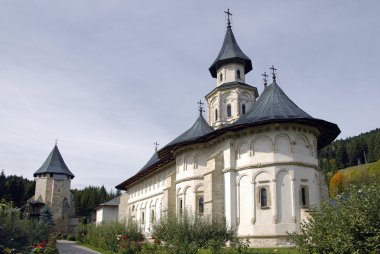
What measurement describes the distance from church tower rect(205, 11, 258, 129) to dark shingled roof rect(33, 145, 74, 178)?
3332 cm

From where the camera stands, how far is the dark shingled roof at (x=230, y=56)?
3356 centimetres

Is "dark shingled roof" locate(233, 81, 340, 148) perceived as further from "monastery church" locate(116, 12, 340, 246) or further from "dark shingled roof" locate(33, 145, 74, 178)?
"dark shingled roof" locate(33, 145, 74, 178)

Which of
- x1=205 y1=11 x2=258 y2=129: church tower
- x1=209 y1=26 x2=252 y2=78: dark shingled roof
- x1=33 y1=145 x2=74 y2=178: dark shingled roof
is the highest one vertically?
x1=209 y1=26 x2=252 y2=78: dark shingled roof

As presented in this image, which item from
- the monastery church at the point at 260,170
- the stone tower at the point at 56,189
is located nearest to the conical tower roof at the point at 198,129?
the monastery church at the point at 260,170

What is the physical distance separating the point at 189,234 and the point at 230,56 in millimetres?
19542

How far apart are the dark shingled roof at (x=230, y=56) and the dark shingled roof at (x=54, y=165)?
1327 inches

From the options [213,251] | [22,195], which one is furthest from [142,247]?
[22,195]

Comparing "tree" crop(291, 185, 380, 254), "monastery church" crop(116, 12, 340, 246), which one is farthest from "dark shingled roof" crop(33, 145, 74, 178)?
"tree" crop(291, 185, 380, 254)

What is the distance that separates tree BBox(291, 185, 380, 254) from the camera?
9.71m

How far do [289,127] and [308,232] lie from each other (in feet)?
34.6

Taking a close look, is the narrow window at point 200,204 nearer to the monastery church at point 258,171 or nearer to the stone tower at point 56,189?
the monastery church at point 258,171

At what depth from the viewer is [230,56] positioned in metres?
33.6

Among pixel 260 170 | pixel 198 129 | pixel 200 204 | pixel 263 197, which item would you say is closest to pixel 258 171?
pixel 260 170

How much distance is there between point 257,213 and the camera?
20.4 metres
